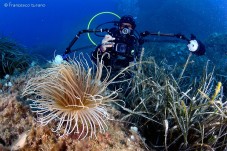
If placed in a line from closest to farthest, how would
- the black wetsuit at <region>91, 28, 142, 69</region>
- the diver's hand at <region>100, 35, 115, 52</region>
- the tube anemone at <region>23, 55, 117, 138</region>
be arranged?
the tube anemone at <region>23, 55, 117, 138</region>, the black wetsuit at <region>91, 28, 142, 69</region>, the diver's hand at <region>100, 35, 115, 52</region>

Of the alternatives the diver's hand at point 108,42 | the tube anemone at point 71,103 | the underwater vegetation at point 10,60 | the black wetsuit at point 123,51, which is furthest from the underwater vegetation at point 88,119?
the underwater vegetation at point 10,60

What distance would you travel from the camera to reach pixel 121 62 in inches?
201

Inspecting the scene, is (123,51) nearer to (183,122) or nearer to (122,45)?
(122,45)

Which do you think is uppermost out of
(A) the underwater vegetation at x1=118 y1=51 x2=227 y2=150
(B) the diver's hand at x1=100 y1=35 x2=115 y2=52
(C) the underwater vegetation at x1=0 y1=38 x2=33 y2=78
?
(B) the diver's hand at x1=100 y1=35 x2=115 y2=52

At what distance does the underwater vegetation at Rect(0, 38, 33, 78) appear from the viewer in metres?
5.21

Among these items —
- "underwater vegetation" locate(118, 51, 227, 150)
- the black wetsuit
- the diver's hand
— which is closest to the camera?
"underwater vegetation" locate(118, 51, 227, 150)

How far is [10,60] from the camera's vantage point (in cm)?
545

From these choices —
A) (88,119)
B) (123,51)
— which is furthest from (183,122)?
(123,51)

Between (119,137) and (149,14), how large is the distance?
22.1 m

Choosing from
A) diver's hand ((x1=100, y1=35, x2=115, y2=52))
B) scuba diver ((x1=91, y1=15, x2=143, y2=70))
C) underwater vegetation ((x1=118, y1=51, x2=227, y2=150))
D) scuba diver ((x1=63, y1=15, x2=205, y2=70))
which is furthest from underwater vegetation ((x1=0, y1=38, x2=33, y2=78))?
underwater vegetation ((x1=118, y1=51, x2=227, y2=150))

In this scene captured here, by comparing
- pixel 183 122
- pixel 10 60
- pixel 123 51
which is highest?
pixel 123 51

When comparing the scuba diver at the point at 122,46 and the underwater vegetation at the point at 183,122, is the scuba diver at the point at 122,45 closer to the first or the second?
the scuba diver at the point at 122,46

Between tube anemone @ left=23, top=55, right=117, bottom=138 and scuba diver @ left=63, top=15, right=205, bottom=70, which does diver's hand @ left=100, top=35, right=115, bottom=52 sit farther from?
tube anemone @ left=23, top=55, right=117, bottom=138

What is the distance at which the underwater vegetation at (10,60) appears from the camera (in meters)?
5.21
